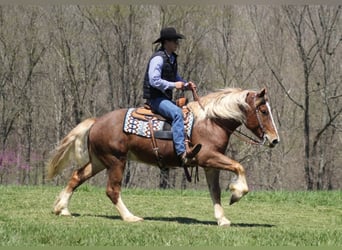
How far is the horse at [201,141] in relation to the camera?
25.9ft

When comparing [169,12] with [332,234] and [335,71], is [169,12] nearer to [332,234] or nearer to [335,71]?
[335,71]

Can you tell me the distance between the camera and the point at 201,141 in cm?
802

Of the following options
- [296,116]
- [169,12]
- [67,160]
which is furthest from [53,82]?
[67,160]

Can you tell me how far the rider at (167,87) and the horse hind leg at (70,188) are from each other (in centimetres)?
137

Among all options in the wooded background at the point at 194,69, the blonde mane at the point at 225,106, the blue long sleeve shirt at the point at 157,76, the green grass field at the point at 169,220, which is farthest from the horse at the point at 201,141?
the wooded background at the point at 194,69

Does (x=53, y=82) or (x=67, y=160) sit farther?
(x=53, y=82)

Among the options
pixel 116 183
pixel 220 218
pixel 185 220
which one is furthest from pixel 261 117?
pixel 116 183

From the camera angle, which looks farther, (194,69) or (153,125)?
(194,69)

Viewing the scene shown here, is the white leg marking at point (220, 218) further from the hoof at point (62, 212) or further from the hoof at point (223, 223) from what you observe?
the hoof at point (62, 212)

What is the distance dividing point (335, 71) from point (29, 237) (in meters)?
24.0

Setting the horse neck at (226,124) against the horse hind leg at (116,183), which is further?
the horse hind leg at (116,183)

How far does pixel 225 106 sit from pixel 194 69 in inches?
778

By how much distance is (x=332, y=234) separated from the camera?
671 centimetres

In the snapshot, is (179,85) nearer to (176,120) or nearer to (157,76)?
(157,76)
